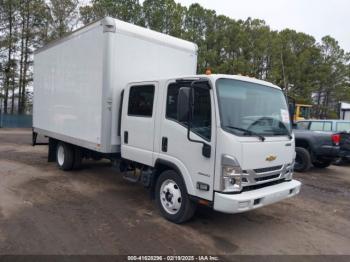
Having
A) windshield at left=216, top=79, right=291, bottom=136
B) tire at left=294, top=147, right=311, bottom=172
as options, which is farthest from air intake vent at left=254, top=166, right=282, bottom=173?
tire at left=294, top=147, right=311, bottom=172

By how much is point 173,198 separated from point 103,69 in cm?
284

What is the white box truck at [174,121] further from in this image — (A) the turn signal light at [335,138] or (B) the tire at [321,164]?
(B) the tire at [321,164]

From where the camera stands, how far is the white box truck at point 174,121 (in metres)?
4.18

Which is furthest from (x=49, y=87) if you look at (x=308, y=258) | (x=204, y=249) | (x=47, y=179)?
(x=308, y=258)

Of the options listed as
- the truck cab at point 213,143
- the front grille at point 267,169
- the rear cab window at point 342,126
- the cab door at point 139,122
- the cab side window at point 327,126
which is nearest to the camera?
the truck cab at point 213,143

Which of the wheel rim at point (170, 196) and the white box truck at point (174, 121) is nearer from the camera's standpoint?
the white box truck at point (174, 121)

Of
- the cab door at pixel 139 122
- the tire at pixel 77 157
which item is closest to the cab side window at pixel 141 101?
the cab door at pixel 139 122

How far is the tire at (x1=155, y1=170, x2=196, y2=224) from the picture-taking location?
471 cm

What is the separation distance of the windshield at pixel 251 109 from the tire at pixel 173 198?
4.21ft

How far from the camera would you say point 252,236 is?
467 centimetres

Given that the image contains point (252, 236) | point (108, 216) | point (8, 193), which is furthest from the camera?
point (8, 193)

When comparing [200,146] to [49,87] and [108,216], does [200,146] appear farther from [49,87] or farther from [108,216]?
[49,87]

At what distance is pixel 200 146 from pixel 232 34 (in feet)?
88.0

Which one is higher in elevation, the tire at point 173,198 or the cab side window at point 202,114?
the cab side window at point 202,114
